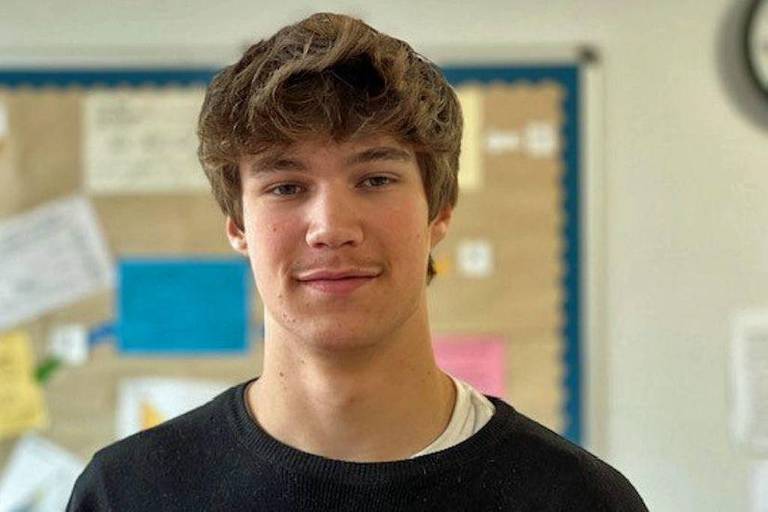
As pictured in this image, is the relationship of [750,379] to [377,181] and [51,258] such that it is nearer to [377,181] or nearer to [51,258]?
[377,181]

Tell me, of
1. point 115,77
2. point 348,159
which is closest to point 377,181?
point 348,159

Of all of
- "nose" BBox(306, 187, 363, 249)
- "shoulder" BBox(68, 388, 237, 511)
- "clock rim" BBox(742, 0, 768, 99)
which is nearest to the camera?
"nose" BBox(306, 187, 363, 249)

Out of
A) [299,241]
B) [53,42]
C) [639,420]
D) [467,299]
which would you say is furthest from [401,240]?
[53,42]

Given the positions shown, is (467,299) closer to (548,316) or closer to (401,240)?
(548,316)

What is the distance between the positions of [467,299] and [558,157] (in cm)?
34

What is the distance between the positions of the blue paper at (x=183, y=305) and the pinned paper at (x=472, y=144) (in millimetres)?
488

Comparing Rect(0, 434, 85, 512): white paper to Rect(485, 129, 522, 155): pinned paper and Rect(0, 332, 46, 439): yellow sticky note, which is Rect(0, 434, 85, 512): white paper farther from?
Rect(485, 129, 522, 155): pinned paper

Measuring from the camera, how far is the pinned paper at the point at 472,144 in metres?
1.66

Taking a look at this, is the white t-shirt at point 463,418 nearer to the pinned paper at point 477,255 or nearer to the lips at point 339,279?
the lips at point 339,279

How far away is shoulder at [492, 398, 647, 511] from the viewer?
891 mm

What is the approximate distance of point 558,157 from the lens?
1.67m

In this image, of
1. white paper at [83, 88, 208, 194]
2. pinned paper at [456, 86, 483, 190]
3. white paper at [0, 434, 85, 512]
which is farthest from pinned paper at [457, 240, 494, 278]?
white paper at [0, 434, 85, 512]

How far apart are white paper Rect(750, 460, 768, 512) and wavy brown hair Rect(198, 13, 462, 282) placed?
1.11 meters

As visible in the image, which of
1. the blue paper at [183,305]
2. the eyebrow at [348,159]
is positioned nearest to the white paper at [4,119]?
the blue paper at [183,305]
